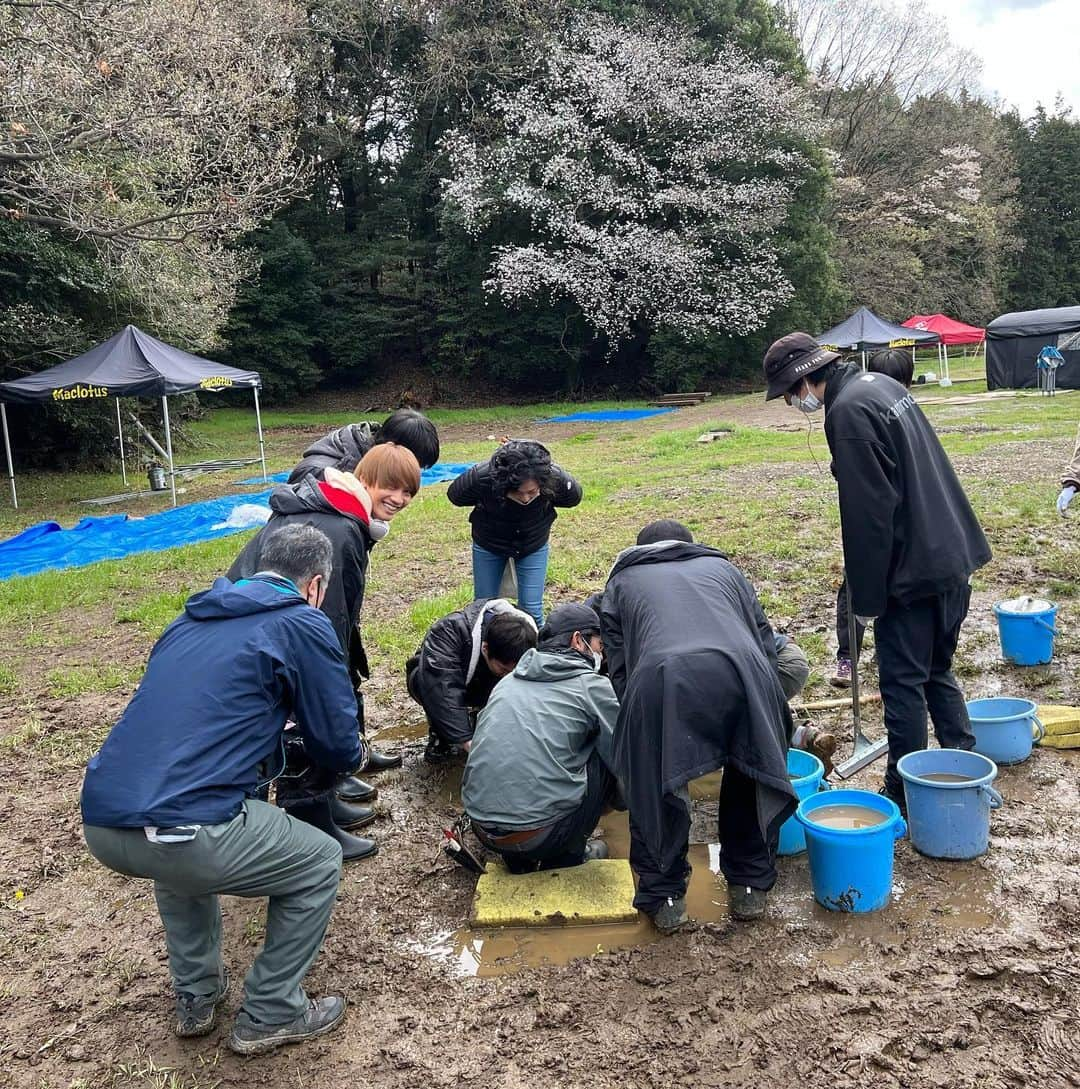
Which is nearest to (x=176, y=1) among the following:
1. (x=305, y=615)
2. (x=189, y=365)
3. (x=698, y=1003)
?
(x=189, y=365)

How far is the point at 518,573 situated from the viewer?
5.32 meters

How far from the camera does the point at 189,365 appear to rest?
13.7 meters

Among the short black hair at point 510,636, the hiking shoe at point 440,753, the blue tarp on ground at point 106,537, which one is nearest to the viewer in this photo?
the short black hair at point 510,636

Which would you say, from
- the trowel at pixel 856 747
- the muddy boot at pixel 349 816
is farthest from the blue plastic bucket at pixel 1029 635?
the muddy boot at pixel 349 816

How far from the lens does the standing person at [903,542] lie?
11.2 feet

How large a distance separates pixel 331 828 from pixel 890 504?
2394 mm

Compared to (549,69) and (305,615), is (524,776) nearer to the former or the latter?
(305,615)

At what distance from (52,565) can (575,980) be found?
8585 millimetres

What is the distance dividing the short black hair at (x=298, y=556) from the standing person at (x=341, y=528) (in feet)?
1.94

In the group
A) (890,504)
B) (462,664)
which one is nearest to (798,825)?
(890,504)

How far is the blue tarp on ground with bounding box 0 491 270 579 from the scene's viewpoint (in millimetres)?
9875

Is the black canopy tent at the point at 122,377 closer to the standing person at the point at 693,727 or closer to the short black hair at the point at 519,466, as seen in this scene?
the short black hair at the point at 519,466

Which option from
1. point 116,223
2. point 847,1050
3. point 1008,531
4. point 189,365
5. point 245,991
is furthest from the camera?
point 189,365

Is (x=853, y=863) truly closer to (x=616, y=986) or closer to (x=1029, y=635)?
(x=616, y=986)
